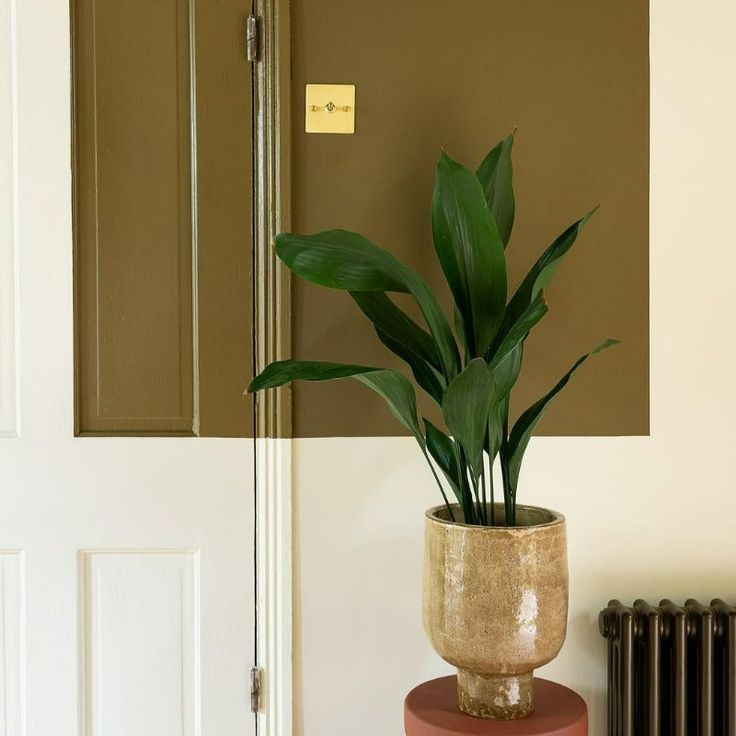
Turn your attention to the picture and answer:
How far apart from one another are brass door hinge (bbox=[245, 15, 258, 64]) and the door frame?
0.03 feet

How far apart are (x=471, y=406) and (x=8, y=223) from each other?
113 cm

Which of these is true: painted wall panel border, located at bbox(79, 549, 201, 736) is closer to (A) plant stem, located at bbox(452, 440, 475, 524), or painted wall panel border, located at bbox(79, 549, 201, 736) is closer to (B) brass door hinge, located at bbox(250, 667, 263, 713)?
(B) brass door hinge, located at bbox(250, 667, 263, 713)

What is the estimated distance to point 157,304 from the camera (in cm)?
174

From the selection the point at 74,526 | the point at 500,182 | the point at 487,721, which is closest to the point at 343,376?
the point at 500,182

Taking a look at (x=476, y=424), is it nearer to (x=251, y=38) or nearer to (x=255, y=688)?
(x=255, y=688)

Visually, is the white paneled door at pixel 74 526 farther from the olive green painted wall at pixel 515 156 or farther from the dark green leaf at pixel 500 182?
the dark green leaf at pixel 500 182

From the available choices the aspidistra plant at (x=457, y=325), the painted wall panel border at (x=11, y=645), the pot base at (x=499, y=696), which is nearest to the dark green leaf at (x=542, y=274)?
the aspidistra plant at (x=457, y=325)

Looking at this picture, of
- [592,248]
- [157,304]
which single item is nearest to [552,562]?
[592,248]

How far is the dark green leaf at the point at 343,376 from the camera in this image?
1.34 m

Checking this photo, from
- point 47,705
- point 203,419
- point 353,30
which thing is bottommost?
point 47,705

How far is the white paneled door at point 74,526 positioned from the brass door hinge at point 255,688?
0.01 metres

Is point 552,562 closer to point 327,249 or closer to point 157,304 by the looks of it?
point 327,249

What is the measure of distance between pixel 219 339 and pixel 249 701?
0.80m

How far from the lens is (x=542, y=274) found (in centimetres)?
135
